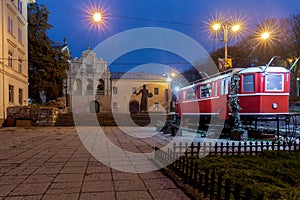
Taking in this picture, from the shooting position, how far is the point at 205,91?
45.6ft

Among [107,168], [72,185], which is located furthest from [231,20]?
[72,185]

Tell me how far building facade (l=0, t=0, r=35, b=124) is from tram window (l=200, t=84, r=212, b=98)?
1367cm

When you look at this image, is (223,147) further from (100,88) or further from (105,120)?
(100,88)

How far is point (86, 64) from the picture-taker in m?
43.1

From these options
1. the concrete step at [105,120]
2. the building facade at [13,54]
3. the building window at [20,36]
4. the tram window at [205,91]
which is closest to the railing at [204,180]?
the tram window at [205,91]

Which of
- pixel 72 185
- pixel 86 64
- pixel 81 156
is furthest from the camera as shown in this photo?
pixel 86 64

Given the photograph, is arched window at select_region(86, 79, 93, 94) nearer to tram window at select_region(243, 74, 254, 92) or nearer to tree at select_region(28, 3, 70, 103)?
tree at select_region(28, 3, 70, 103)

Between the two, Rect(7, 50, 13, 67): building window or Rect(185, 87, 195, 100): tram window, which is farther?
Rect(7, 50, 13, 67): building window

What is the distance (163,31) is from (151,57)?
75.0ft

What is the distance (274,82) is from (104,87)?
119 ft

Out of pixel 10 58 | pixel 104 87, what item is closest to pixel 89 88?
pixel 104 87

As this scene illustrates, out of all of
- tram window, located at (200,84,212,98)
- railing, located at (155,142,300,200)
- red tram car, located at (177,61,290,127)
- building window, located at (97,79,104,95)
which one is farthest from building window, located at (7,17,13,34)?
building window, located at (97,79,104,95)

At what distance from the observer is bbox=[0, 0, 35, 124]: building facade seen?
1694 cm

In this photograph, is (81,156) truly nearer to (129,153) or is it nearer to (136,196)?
(129,153)
